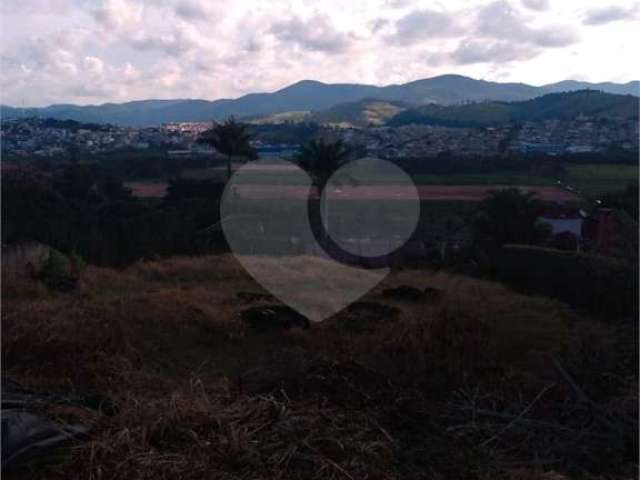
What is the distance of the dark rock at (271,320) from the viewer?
8.84m

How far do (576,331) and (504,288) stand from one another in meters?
3.84

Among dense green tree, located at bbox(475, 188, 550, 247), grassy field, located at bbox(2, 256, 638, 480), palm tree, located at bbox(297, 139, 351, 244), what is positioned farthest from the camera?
palm tree, located at bbox(297, 139, 351, 244)

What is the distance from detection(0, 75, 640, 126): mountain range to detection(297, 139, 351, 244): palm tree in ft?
197

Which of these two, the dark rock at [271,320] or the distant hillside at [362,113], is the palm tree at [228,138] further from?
the distant hillside at [362,113]

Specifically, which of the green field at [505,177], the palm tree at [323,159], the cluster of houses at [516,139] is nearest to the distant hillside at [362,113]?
the cluster of houses at [516,139]

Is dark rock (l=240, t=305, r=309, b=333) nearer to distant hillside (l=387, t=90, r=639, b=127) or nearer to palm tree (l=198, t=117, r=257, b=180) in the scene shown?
palm tree (l=198, t=117, r=257, b=180)

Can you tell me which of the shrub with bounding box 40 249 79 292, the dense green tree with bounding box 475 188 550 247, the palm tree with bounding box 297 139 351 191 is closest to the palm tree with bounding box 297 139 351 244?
the palm tree with bounding box 297 139 351 191

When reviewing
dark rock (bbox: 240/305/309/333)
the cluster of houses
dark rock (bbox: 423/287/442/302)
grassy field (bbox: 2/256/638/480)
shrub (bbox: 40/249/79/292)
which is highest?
grassy field (bbox: 2/256/638/480)

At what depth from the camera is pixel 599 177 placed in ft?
106

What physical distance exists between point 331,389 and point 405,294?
685 cm

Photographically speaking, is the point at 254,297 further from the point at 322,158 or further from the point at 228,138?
the point at 228,138

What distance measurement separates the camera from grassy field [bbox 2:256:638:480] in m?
3.97

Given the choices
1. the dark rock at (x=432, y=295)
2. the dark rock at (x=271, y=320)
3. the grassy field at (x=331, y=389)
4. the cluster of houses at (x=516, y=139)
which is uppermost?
the grassy field at (x=331, y=389)

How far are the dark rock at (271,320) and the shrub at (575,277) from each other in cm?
374
